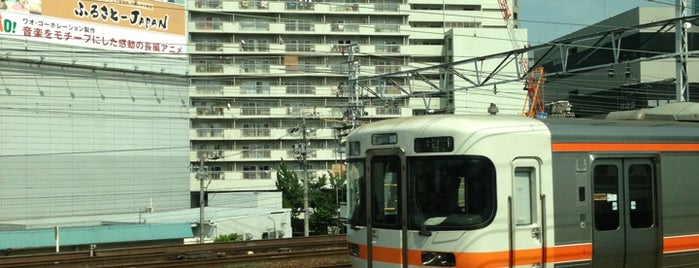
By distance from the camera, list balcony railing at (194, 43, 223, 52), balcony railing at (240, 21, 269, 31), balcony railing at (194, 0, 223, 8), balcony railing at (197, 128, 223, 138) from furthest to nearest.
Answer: balcony railing at (240, 21, 269, 31)
balcony railing at (194, 0, 223, 8)
balcony railing at (194, 43, 223, 52)
balcony railing at (197, 128, 223, 138)

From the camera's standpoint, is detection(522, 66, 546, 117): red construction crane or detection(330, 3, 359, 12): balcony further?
detection(330, 3, 359, 12): balcony

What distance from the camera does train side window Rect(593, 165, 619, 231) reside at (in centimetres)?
828

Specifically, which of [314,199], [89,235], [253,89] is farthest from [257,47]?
[89,235]

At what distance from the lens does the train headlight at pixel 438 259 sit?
7508 millimetres

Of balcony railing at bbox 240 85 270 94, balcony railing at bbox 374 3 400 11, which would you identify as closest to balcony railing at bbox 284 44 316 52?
balcony railing at bbox 240 85 270 94

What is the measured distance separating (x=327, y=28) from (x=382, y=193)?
2485 inches

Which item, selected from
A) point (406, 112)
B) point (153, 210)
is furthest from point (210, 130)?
point (406, 112)

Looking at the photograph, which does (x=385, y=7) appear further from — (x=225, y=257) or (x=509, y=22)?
(x=225, y=257)

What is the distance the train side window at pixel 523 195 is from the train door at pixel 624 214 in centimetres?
91

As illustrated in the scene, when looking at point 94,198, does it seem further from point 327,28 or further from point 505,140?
point 505,140

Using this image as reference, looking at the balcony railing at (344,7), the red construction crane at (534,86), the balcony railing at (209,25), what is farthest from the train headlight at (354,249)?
the balcony railing at (344,7)

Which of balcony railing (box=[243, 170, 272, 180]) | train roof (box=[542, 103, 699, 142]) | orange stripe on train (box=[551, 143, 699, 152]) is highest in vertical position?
train roof (box=[542, 103, 699, 142])

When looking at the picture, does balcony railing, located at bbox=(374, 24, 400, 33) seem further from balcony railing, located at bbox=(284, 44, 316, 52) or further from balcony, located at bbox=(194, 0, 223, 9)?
balcony, located at bbox=(194, 0, 223, 9)

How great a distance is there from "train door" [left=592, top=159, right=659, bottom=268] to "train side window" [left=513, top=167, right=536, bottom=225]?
2.98ft
